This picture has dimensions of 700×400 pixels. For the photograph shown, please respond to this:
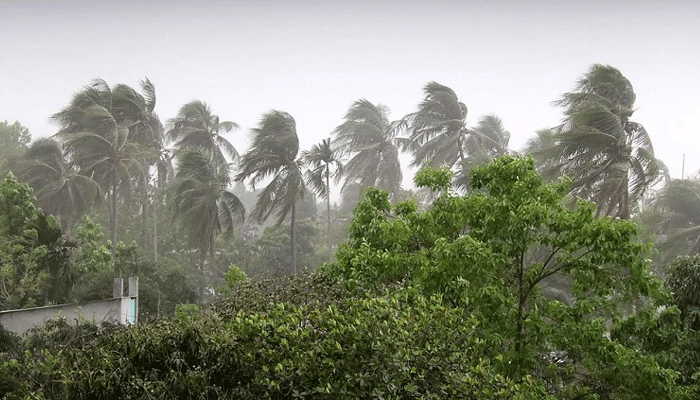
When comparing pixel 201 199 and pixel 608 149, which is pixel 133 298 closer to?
pixel 201 199

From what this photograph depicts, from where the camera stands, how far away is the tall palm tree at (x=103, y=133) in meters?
24.9

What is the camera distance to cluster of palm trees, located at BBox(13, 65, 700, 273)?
18.5m

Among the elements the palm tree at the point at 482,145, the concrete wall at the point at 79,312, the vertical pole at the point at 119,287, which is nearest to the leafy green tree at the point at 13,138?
A: the palm tree at the point at 482,145

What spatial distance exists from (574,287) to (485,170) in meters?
1.83

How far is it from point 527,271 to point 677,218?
56.8 feet

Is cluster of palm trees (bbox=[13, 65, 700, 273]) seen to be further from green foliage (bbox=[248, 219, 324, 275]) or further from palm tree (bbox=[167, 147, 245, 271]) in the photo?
green foliage (bbox=[248, 219, 324, 275])

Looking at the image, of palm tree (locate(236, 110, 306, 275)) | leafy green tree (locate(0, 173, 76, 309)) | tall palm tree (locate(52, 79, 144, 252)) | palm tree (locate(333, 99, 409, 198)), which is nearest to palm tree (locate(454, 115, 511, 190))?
palm tree (locate(333, 99, 409, 198))

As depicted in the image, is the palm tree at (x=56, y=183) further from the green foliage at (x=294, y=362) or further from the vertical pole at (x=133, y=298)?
the green foliage at (x=294, y=362)

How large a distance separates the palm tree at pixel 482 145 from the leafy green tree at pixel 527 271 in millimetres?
14833

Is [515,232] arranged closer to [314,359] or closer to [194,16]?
[314,359]

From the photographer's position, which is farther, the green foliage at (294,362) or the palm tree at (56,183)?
the palm tree at (56,183)

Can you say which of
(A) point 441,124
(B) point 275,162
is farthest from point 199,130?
(A) point 441,124

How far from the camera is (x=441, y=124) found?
2753 centimetres

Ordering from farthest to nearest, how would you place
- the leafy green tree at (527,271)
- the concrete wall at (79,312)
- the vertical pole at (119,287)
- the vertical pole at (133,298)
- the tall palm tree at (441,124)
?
the tall palm tree at (441,124), the vertical pole at (133,298), the vertical pole at (119,287), the concrete wall at (79,312), the leafy green tree at (527,271)
